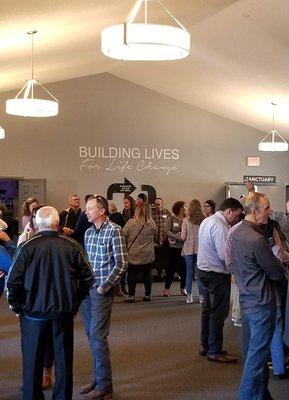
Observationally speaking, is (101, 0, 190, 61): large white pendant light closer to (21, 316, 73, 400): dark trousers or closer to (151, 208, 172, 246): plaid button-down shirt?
(21, 316, 73, 400): dark trousers

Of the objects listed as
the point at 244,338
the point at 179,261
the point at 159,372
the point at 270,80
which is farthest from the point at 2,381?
the point at 270,80

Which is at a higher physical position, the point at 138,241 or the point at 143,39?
the point at 143,39

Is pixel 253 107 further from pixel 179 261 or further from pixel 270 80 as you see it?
pixel 179 261

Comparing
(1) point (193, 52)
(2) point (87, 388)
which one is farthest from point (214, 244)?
(1) point (193, 52)

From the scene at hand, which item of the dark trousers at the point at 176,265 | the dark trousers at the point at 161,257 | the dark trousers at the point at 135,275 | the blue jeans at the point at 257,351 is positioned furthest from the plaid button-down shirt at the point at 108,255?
the dark trousers at the point at 161,257

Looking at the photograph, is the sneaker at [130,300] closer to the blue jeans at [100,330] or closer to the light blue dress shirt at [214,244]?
the light blue dress shirt at [214,244]

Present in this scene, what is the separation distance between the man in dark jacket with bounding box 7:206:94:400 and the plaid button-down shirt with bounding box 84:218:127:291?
1.38 ft

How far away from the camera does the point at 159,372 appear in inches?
202

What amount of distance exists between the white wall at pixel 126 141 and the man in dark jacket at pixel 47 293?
27.7ft

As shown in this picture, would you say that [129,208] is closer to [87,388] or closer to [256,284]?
[87,388]

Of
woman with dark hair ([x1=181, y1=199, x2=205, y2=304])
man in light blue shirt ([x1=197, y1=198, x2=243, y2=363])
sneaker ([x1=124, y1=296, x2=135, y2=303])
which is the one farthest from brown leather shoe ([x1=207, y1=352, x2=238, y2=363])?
sneaker ([x1=124, y1=296, x2=135, y2=303])

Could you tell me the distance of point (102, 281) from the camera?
4.25 meters

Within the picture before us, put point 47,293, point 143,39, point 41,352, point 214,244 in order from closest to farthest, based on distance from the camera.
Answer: point 47,293
point 41,352
point 143,39
point 214,244

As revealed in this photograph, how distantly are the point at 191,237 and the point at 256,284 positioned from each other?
15.6ft
